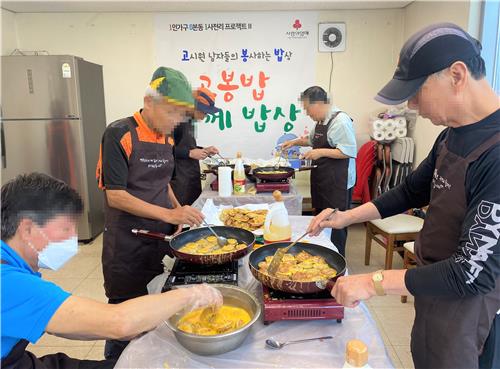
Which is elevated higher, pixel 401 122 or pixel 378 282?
pixel 401 122

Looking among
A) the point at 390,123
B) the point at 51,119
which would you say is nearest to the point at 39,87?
the point at 51,119

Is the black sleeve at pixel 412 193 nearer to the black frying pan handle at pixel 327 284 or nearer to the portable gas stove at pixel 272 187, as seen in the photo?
the black frying pan handle at pixel 327 284

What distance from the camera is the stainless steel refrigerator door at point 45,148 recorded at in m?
4.34

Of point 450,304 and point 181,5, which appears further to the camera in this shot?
point 181,5

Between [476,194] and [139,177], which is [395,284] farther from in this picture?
[139,177]

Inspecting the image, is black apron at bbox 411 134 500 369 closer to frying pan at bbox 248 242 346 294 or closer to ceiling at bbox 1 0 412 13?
frying pan at bbox 248 242 346 294

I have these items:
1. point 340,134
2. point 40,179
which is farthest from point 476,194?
point 340,134

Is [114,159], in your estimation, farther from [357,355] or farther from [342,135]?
[342,135]

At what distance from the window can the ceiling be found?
163cm

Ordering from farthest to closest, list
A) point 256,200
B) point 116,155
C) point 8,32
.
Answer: point 8,32, point 256,200, point 116,155

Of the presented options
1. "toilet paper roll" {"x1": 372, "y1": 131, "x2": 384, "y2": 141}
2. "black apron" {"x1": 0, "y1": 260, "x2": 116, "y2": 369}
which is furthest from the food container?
"toilet paper roll" {"x1": 372, "y1": 131, "x2": 384, "y2": 141}

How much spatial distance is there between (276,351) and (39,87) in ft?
14.0

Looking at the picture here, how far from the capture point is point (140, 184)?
1.98m

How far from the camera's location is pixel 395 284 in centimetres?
114
